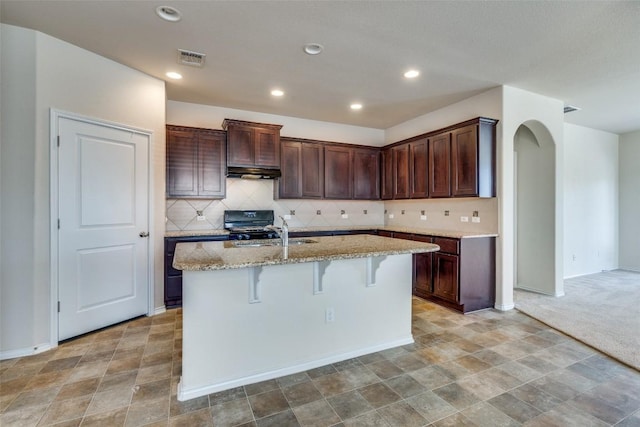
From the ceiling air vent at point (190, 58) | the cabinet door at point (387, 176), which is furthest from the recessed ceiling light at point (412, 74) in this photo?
the ceiling air vent at point (190, 58)

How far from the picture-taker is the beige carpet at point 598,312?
2.86 m

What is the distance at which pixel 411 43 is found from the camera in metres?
2.79

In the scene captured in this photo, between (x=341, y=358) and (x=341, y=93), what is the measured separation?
3232mm

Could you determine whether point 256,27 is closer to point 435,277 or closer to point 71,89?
point 71,89

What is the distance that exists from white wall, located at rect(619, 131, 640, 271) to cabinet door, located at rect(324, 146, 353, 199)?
18.9ft

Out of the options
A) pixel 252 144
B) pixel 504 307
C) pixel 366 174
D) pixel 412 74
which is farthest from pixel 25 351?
pixel 504 307

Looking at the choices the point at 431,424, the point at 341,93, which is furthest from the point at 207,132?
the point at 431,424

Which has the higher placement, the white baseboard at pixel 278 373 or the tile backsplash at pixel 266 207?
the tile backsplash at pixel 266 207

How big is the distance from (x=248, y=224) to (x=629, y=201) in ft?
24.9

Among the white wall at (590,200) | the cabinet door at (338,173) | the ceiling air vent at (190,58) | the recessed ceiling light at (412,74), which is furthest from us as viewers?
the white wall at (590,200)

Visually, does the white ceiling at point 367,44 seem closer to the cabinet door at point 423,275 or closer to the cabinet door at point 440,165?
the cabinet door at point 440,165

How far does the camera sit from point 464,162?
3.95 metres

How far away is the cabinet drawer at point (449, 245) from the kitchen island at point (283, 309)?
3.78 feet

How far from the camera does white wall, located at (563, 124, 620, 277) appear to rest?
560 cm
